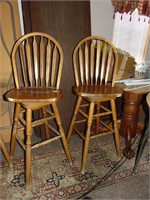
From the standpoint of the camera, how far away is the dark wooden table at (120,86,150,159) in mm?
1707

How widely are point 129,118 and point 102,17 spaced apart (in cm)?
133

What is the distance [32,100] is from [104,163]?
86cm

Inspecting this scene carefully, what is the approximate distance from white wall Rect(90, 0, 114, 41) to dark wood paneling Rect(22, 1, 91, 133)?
62 cm

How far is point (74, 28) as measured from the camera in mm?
1710

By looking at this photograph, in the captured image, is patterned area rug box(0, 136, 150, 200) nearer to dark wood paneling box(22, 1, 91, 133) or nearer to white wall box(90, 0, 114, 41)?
dark wood paneling box(22, 1, 91, 133)

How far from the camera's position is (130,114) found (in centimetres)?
185

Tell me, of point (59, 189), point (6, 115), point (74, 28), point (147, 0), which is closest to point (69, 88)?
point (74, 28)

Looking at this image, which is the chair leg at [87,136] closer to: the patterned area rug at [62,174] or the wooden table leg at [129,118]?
the patterned area rug at [62,174]

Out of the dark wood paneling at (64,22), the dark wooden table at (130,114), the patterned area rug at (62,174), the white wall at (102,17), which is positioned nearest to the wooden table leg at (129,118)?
the dark wooden table at (130,114)

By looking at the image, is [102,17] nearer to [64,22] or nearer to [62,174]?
[64,22]

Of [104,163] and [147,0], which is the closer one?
[104,163]

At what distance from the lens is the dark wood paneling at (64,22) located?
1.59 m

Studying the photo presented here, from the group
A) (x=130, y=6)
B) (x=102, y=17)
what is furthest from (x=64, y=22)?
(x=130, y=6)

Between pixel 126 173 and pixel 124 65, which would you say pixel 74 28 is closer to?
pixel 124 65
